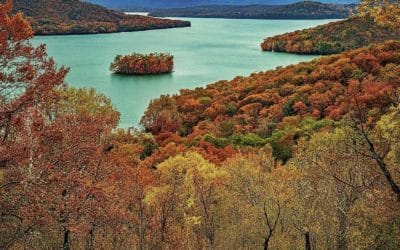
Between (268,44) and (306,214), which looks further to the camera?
(268,44)

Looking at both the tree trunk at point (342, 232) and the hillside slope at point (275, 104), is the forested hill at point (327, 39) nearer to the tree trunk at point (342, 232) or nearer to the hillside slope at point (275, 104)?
the hillside slope at point (275, 104)

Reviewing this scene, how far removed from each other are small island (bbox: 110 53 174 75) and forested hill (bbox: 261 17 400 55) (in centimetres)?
5079

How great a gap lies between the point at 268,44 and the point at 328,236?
5436 inches

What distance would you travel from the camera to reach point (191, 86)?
300 ft

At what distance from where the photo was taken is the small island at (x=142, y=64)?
10619cm

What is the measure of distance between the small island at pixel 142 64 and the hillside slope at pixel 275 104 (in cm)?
2135

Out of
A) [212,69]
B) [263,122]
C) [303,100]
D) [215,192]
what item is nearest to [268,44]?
[212,69]

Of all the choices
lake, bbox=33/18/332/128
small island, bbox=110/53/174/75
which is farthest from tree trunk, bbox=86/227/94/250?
small island, bbox=110/53/174/75

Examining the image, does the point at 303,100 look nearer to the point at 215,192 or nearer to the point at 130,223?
the point at 215,192

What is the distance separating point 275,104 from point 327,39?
84.1m

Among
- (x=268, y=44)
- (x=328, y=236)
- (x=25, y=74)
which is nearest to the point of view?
(x=25, y=74)

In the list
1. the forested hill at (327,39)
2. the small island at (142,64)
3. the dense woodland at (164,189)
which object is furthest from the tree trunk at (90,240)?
the forested hill at (327,39)

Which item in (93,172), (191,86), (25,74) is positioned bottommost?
(191,86)

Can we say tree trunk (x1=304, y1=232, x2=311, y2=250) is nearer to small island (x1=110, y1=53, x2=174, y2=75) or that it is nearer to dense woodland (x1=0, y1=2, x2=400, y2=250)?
dense woodland (x1=0, y1=2, x2=400, y2=250)
